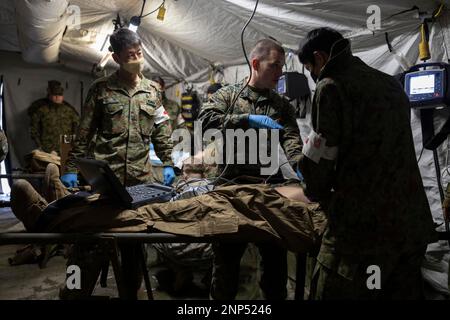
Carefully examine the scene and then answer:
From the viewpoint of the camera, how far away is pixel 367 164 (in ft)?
4.04

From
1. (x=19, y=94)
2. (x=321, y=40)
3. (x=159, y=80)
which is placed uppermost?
A: (x=159, y=80)

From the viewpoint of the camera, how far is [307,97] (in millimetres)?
3662

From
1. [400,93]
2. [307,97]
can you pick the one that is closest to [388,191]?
[400,93]

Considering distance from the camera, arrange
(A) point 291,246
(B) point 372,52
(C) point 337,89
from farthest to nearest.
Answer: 1. (B) point 372,52
2. (A) point 291,246
3. (C) point 337,89

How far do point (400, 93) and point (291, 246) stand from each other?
0.76 meters

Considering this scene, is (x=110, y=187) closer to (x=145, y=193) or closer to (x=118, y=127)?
(x=145, y=193)

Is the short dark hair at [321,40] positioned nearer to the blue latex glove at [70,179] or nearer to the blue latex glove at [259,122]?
the blue latex glove at [259,122]

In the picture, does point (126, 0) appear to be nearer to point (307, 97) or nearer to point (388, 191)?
point (307, 97)

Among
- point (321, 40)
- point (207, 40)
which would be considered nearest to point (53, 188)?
point (321, 40)

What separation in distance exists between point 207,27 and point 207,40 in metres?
0.40

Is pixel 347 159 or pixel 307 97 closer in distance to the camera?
pixel 347 159

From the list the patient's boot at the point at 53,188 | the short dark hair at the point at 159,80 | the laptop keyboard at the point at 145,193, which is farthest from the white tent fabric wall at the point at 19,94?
the laptop keyboard at the point at 145,193

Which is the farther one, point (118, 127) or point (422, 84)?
point (422, 84)

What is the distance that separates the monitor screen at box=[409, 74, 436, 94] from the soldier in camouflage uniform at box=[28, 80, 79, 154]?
557 cm
